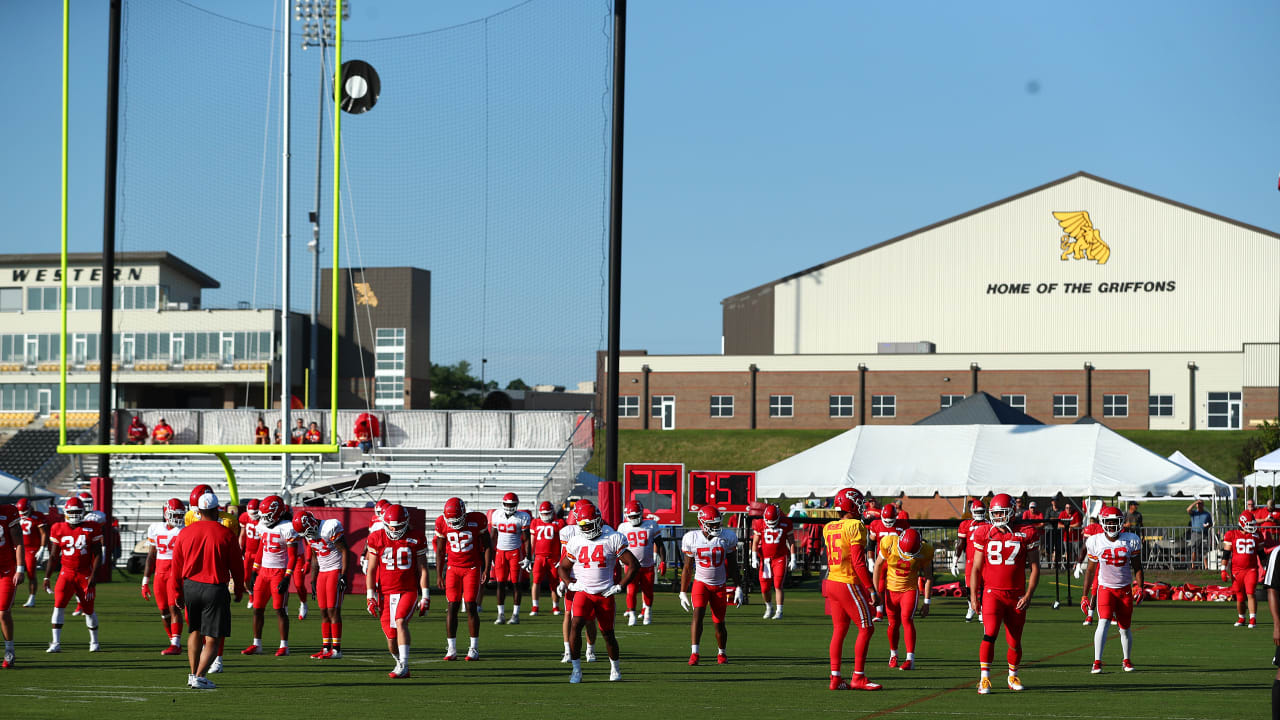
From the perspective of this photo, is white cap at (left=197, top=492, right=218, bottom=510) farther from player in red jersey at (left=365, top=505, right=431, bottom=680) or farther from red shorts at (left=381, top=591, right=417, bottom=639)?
red shorts at (left=381, top=591, right=417, bottom=639)

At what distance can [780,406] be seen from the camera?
74.1 m

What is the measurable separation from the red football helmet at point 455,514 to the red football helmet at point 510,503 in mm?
3513

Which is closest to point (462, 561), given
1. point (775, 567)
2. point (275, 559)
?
point (275, 559)

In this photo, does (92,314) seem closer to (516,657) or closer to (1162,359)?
(1162,359)

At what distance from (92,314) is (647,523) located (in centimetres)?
6377

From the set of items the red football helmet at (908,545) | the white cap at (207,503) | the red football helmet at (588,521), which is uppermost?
the white cap at (207,503)

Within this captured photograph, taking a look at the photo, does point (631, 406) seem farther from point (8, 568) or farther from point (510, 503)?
point (8, 568)

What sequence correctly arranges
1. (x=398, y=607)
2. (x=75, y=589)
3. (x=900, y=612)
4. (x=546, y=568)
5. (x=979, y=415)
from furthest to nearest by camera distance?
(x=979, y=415) → (x=546, y=568) → (x=75, y=589) → (x=900, y=612) → (x=398, y=607)

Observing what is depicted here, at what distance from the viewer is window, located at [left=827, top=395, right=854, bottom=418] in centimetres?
7256

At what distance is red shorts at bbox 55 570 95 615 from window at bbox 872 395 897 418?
2248 inches

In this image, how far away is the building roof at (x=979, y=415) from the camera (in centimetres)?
3656

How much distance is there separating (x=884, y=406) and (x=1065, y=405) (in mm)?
8499

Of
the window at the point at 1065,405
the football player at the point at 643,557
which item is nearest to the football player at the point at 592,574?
the football player at the point at 643,557

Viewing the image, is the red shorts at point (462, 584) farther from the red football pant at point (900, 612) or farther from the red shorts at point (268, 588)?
the red football pant at point (900, 612)
